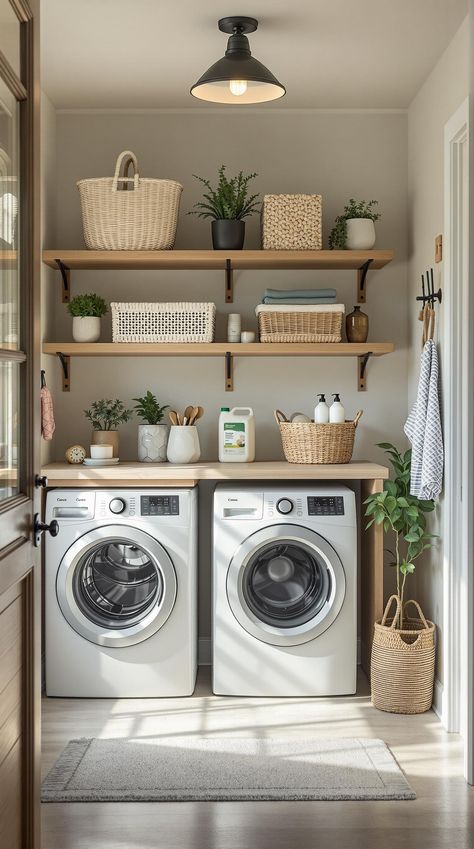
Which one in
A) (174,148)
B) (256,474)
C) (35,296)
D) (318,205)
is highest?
(174,148)

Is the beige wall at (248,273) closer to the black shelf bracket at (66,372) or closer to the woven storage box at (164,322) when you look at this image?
the black shelf bracket at (66,372)

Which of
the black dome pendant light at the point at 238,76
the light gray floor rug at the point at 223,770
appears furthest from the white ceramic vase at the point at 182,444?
the black dome pendant light at the point at 238,76

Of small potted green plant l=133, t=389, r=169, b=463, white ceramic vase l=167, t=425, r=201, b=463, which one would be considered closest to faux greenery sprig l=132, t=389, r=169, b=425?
small potted green plant l=133, t=389, r=169, b=463

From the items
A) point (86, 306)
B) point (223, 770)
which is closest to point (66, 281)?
point (86, 306)

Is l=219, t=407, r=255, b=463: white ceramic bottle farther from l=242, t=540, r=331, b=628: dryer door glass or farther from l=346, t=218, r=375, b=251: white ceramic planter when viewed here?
l=346, t=218, r=375, b=251: white ceramic planter

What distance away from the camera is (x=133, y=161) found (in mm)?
3830

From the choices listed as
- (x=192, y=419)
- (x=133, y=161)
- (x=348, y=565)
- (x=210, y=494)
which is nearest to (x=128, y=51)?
(x=133, y=161)

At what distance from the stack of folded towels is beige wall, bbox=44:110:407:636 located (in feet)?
1.04

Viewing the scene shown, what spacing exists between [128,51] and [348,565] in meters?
2.22

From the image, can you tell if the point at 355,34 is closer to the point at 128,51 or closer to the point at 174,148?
the point at 128,51

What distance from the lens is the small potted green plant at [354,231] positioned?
3.92 meters

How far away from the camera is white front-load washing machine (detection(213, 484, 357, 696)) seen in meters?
3.65

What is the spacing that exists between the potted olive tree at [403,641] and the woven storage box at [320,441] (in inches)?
10.6

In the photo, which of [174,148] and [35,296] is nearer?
[35,296]
